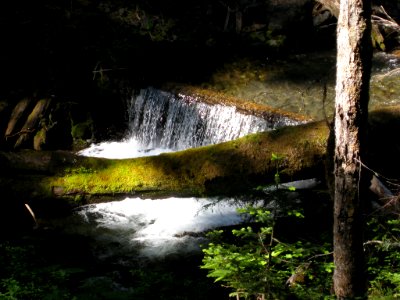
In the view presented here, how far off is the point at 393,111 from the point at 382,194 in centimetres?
136

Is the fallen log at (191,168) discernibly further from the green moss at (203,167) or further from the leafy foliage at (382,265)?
the leafy foliage at (382,265)

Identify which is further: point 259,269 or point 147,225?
point 147,225

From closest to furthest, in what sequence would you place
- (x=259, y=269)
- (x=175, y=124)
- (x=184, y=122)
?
(x=259, y=269)
(x=184, y=122)
(x=175, y=124)

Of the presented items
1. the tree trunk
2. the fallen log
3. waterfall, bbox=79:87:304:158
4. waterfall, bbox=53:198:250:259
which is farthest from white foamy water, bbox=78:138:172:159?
the tree trunk

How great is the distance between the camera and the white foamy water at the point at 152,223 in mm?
7565

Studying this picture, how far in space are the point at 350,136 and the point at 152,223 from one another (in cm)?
513

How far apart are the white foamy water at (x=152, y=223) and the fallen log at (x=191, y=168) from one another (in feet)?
4.05

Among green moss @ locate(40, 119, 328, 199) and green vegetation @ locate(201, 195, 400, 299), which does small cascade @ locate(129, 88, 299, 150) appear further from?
green vegetation @ locate(201, 195, 400, 299)

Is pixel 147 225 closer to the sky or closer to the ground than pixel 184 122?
closer to the ground

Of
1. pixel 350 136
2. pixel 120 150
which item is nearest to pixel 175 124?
pixel 120 150

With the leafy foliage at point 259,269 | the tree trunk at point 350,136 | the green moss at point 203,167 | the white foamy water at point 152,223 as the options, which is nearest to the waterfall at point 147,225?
the white foamy water at point 152,223

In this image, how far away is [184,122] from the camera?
11258mm

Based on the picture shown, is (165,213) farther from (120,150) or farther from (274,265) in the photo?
(274,265)

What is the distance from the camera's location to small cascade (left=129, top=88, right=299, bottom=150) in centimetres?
1049
